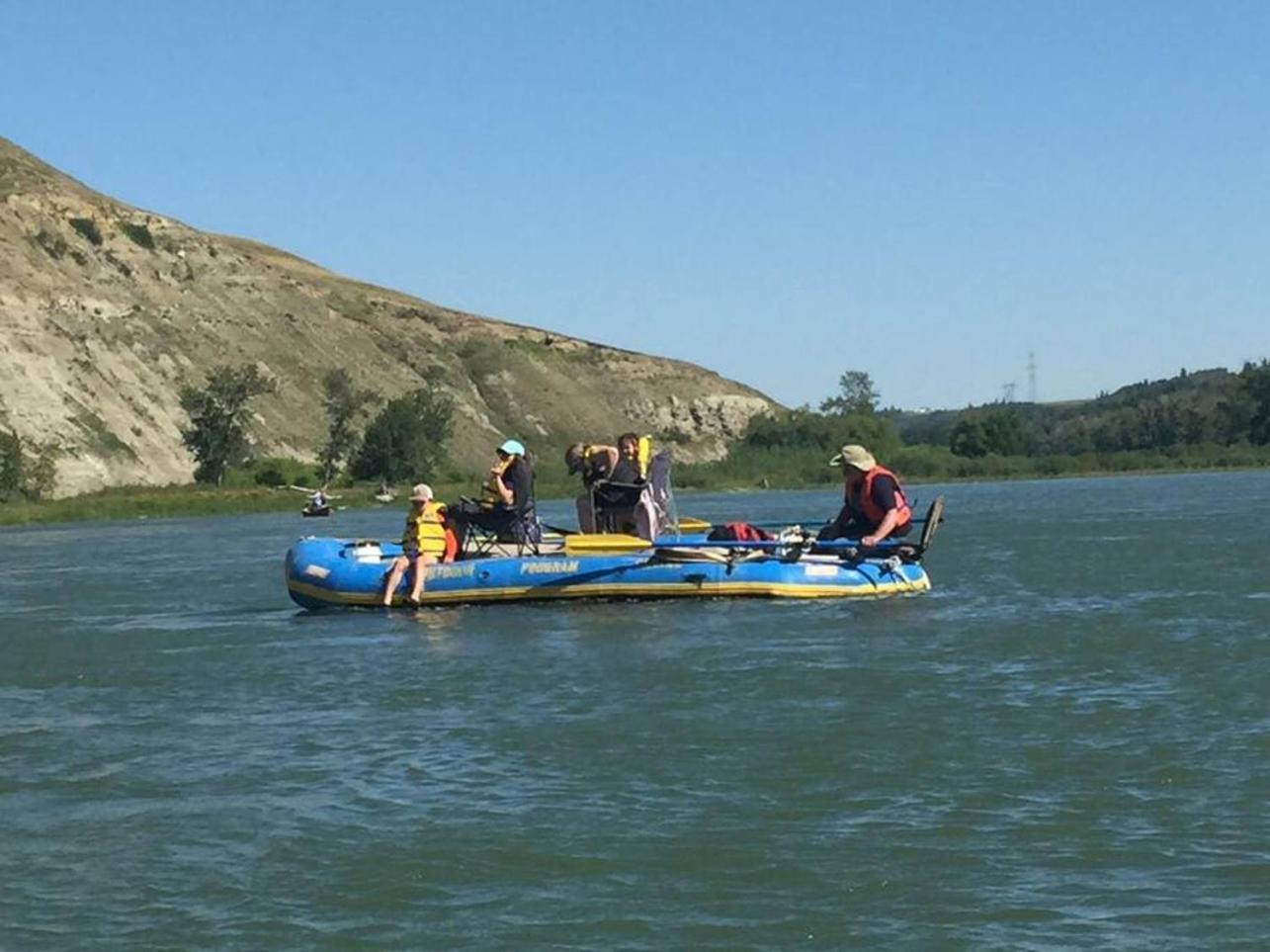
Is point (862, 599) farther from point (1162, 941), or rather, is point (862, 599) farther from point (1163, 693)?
point (1162, 941)

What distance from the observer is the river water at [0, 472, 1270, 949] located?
9.90 metres

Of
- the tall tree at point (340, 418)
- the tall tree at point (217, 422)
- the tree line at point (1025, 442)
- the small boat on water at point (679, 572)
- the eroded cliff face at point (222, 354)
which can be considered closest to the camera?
the small boat on water at point (679, 572)

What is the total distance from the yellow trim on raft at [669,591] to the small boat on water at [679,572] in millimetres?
11

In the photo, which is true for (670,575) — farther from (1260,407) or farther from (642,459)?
(1260,407)

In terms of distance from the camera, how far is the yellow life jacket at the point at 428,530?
78.9 feet

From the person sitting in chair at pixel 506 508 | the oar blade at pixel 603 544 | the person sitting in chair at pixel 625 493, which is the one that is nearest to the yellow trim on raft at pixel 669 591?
the oar blade at pixel 603 544

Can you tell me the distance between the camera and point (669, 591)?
930 inches

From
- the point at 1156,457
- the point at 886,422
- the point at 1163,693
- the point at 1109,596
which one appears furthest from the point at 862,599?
the point at 886,422

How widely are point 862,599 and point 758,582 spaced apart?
1.19 metres

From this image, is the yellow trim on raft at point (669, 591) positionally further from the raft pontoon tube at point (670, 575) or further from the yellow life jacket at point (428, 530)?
the yellow life jacket at point (428, 530)

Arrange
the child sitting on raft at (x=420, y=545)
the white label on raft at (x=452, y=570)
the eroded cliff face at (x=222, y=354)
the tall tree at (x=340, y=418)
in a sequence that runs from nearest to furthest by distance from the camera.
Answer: the white label on raft at (x=452, y=570), the child sitting on raft at (x=420, y=545), the eroded cliff face at (x=222, y=354), the tall tree at (x=340, y=418)

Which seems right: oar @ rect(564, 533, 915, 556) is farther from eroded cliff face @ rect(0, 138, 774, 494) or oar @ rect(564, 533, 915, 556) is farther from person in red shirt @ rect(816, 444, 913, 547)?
eroded cliff face @ rect(0, 138, 774, 494)

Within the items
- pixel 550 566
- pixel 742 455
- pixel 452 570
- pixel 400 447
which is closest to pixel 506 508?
pixel 452 570

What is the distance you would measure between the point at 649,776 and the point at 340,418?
80.2 metres
